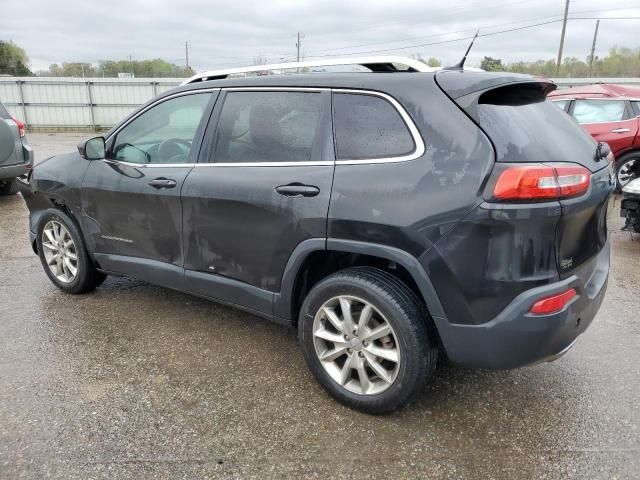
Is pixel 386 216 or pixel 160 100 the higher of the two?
pixel 160 100

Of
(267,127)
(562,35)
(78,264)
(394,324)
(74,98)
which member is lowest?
(78,264)

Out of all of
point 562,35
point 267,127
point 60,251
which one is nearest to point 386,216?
point 267,127

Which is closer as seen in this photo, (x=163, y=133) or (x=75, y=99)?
(x=163, y=133)

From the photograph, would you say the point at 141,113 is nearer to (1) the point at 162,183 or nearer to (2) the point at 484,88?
(1) the point at 162,183

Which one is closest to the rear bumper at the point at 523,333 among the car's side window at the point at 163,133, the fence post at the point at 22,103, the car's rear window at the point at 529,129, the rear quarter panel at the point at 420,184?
the rear quarter panel at the point at 420,184

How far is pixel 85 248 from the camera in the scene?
4207 millimetres

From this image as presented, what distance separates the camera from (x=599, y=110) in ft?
29.9

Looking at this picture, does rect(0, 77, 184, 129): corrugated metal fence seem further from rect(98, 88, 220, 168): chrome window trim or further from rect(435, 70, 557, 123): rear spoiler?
rect(435, 70, 557, 123): rear spoiler

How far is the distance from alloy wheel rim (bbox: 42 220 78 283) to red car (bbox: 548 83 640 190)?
7828 millimetres

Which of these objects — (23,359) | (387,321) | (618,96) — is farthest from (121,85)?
(387,321)

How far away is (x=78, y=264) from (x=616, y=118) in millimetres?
8619

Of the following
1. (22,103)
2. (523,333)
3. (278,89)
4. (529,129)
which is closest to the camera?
(523,333)

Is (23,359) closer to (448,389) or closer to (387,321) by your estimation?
(387,321)

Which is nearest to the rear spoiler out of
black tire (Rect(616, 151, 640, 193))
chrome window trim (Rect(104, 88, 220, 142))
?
chrome window trim (Rect(104, 88, 220, 142))
